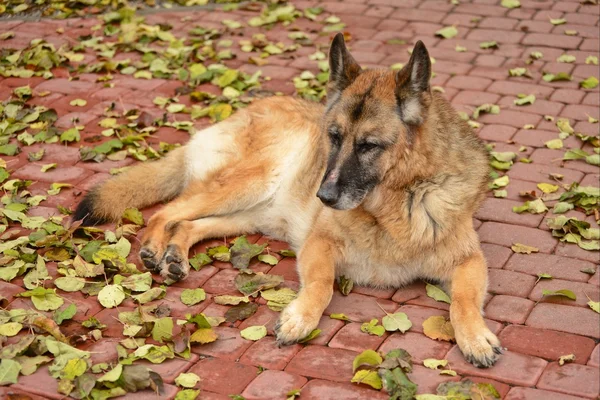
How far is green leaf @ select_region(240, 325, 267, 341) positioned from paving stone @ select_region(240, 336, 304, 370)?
0.08ft

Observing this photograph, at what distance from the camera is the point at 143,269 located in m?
5.64

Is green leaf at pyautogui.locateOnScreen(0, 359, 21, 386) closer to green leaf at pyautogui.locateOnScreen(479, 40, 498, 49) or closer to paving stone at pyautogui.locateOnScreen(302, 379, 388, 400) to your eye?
paving stone at pyautogui.locateOnScreen(302, 379, 388, 400)

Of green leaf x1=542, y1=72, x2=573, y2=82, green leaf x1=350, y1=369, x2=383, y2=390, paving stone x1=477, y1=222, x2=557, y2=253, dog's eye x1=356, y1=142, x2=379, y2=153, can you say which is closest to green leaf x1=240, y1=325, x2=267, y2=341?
green leaf x1=350, y1=369, x2=383, y2=390

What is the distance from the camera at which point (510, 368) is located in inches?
180

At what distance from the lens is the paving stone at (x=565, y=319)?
16.2 ft

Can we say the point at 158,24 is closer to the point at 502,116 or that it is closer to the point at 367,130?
the point at 502,116

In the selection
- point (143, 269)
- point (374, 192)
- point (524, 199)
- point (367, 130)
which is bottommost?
point (524, 199)

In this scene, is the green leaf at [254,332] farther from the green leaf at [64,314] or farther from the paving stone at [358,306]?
the green leaf at [64,314]

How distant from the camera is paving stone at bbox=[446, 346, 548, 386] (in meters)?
4.49

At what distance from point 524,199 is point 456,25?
12.3 feet

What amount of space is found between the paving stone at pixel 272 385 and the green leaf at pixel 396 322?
69cm

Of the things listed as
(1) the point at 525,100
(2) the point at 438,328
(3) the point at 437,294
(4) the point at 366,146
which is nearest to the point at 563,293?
(3) the point at 437,294

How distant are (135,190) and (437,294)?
231 cm

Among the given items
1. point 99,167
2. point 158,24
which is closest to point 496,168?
point 99,167
